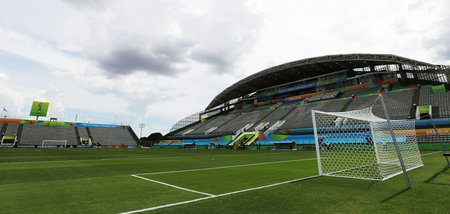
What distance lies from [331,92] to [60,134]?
6981 centimetres

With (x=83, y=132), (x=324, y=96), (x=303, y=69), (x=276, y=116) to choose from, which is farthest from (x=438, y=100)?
(x=83, y=132)

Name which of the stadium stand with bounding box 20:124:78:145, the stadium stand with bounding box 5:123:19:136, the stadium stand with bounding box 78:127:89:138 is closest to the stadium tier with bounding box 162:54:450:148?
the stadium stand with bounding box 78:127:89:138

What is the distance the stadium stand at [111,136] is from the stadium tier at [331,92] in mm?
9924

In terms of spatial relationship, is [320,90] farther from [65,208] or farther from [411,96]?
[65,208]

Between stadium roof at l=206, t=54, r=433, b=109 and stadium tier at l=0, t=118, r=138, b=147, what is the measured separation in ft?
112

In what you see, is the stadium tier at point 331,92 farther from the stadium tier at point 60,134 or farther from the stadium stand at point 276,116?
the stadium tier at point 60,134

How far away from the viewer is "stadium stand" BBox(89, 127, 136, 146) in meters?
55.0

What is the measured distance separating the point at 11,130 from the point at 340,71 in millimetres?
81459

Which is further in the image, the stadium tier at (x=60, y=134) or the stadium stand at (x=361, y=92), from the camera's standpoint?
the stadium tier at (x=60, y=134)

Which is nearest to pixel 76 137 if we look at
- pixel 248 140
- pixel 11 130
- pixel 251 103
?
pixel 11 130

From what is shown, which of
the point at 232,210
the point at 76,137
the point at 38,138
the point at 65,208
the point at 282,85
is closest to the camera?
the point at 232,210

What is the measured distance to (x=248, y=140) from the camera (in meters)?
39.2

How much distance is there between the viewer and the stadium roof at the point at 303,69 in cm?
4025

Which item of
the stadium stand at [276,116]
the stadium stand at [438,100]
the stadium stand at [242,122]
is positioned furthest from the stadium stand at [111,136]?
the stadium stand at [438,100]
